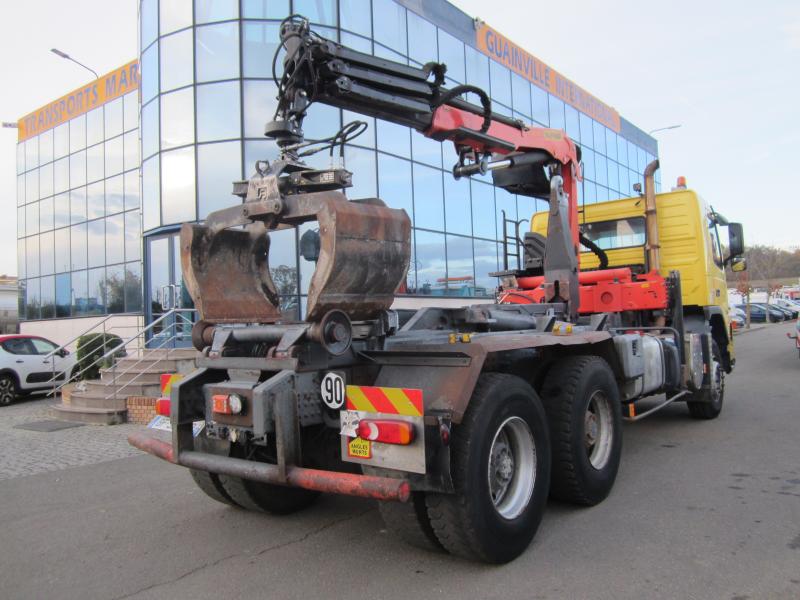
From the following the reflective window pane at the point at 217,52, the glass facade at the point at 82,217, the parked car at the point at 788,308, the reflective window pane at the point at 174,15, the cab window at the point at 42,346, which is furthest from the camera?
the parked car at the point at 788,308

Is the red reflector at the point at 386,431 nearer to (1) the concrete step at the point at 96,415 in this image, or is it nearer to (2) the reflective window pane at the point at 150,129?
(1) the concrete step at the point at 96,415

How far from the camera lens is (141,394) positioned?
10383 millimetres

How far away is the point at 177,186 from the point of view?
15289mm

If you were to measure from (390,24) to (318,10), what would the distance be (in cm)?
263

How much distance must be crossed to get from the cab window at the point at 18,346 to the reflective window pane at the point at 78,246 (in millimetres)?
10329

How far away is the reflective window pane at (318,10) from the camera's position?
1524 cm

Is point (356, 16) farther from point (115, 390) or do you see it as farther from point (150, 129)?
point (115, 390)

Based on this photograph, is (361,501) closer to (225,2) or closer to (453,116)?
(453,116)

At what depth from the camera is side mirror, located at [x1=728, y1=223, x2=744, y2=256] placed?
28.4 feet

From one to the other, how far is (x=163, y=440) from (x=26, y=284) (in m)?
26.1

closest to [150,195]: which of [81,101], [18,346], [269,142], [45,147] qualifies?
[269,142]

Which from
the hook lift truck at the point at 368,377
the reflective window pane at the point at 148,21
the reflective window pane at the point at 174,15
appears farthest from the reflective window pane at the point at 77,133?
the hook lift truck at the point at 368,377

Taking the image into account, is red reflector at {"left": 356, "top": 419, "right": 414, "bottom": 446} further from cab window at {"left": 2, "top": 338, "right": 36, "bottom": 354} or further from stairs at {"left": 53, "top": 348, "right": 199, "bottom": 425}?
cab window at {"left": 2, "top": 338, "right": 36, "bottom": 354}

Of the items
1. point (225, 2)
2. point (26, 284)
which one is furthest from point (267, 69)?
point (26, 284)
